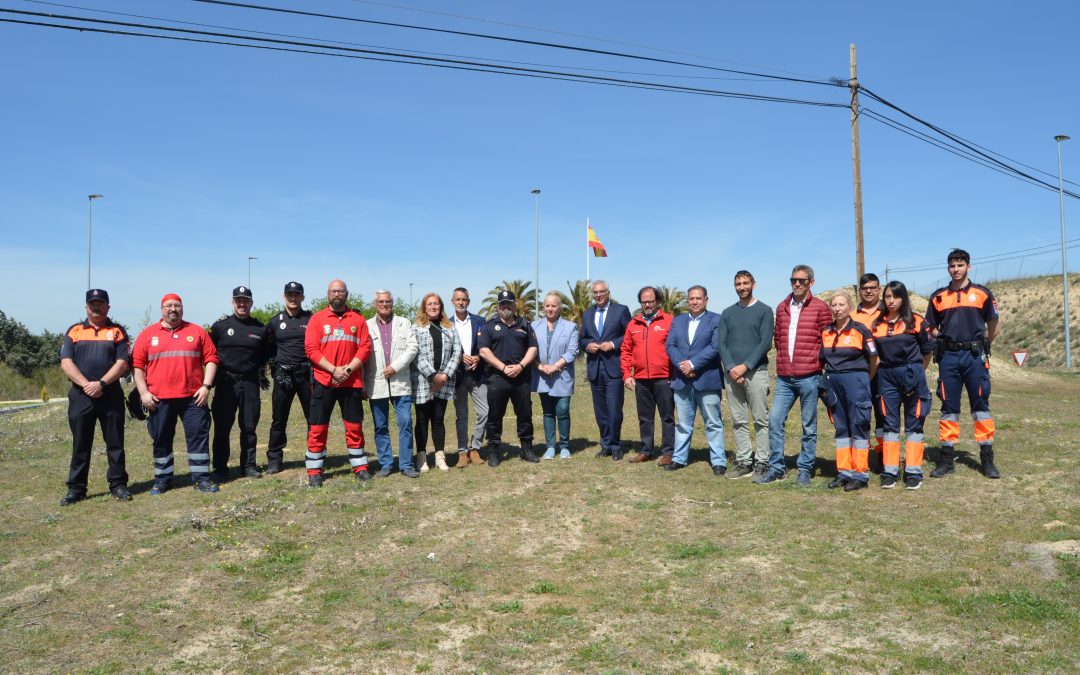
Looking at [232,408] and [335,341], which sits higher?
[335,341]

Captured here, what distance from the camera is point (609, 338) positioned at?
9.27 metres

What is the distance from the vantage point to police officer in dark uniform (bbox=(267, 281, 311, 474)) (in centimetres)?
866

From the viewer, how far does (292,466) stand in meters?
9.63

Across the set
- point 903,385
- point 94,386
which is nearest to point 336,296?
point 94,386

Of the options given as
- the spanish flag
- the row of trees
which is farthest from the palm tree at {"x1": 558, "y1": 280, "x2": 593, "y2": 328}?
the row of trees

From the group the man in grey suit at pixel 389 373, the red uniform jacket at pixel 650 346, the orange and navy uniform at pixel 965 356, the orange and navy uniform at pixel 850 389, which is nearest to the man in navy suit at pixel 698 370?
the red uniform jacket at pixel 650 346

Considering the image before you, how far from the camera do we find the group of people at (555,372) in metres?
7.34

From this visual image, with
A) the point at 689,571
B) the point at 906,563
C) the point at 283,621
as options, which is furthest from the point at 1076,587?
the point at 283,621

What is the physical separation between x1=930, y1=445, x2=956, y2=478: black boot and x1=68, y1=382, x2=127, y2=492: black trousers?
874cm

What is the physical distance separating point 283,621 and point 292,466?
521 centimetres

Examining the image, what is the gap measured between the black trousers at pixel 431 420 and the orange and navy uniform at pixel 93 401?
327 cm

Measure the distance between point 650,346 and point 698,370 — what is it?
0.71 m

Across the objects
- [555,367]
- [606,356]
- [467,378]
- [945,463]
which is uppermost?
[606,356]

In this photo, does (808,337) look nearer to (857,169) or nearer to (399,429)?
(399,429)
